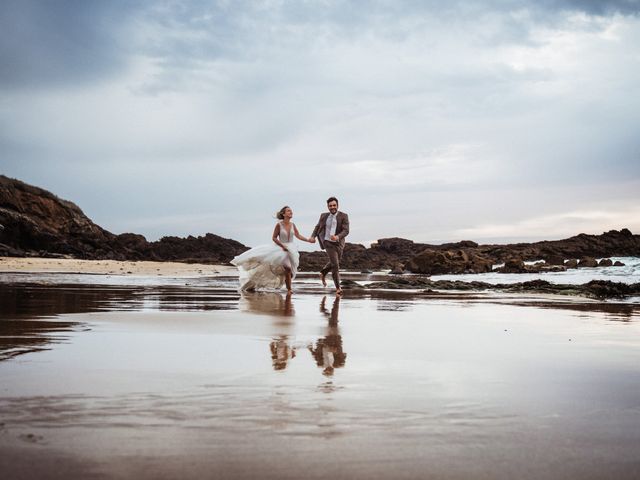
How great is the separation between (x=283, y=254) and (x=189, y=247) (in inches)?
1830

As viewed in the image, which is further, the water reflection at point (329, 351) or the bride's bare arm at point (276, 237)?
the bride's bare arm at point (276, 237)

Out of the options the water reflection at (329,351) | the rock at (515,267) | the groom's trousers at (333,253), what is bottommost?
the water reflection at (329,351)

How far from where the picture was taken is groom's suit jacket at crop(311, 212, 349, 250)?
13.7 meters

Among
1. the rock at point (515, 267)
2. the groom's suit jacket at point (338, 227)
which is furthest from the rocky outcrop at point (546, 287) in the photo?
the rock at point (515, 267)

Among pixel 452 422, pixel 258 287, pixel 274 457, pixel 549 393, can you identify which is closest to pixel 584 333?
pixel 549 393

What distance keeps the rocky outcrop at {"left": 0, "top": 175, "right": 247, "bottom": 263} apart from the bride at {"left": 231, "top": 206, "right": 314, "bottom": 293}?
81.2 feet

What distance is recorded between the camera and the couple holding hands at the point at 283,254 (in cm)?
1331

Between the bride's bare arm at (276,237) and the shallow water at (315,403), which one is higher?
the bride's bare arm at (276,237)


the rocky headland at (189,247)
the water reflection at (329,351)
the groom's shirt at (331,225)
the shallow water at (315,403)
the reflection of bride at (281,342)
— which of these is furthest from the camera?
the rocky headland at (189,247)

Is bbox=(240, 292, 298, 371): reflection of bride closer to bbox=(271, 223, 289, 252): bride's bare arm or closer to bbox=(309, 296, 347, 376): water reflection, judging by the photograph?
bbox=(309, 296, 347, 376): water reflection

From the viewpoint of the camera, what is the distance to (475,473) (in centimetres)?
188

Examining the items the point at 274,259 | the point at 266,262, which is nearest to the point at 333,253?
the point at 274,259

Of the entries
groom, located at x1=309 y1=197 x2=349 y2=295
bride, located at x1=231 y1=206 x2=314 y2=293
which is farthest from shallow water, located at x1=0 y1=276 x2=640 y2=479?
groom, located at x1=309 y1=197 x2=349 y2=295

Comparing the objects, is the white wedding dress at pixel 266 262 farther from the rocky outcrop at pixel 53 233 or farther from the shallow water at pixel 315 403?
the rocky outcrop at pixel 53 233
